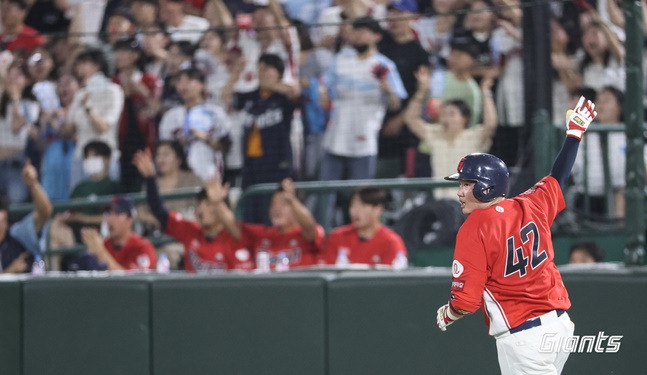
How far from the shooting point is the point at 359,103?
8.01 meters

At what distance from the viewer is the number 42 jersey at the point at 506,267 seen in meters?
4.12

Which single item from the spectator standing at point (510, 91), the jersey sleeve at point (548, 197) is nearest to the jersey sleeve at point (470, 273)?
the jersey sleeve at point (548, 197)

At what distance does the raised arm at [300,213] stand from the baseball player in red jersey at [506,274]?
3.02 metres

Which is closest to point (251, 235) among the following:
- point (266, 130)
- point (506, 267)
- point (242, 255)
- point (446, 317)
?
point (242, 255)

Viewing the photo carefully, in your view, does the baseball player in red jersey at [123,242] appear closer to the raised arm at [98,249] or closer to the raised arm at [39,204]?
the raised arm at [98,249]

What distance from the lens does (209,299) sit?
5828 mm

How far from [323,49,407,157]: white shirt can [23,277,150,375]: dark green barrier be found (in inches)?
103

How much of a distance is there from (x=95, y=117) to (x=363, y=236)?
2930 mm

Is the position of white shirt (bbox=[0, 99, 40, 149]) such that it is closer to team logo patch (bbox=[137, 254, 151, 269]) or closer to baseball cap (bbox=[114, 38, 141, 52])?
baseball cap (bbox=[114, 38, 141, 52])

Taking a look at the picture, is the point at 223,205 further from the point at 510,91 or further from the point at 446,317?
the point at 446,317

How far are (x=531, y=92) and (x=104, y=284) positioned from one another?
321 centimetres

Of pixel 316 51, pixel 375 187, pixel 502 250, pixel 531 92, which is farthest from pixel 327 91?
pixel 502 250

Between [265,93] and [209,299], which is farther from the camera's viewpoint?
[265,93]

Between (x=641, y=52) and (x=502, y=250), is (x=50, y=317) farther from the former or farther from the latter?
(x=641, y=52)
